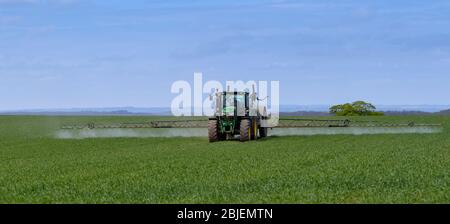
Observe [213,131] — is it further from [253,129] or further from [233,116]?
[253,129]

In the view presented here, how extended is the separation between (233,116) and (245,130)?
0.98m

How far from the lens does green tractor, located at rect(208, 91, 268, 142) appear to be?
33594mm

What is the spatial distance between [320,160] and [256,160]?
182cm

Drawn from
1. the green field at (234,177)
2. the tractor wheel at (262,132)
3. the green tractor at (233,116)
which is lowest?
the green field at (234,177)

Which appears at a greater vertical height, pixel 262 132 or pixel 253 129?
pixel 253 129

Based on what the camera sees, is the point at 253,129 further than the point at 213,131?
Yes

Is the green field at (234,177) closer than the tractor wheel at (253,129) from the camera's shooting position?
Yes

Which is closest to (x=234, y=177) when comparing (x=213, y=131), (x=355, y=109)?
(x=213, y=131)

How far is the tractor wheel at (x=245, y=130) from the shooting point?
109ft

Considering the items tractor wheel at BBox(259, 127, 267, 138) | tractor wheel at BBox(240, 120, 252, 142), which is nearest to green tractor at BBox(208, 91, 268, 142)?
tractor wheel at BBox(240, 120, 252, 142)

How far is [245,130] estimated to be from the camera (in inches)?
1305

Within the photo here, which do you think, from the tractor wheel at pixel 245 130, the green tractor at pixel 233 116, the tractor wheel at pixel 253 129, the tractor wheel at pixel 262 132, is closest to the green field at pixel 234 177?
the tractor wheel at pixel 245 130

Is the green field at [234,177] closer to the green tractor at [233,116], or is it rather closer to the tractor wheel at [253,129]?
the green tractor at [233,116]

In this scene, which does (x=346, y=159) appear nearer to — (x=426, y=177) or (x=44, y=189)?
(x=426, y=177)
